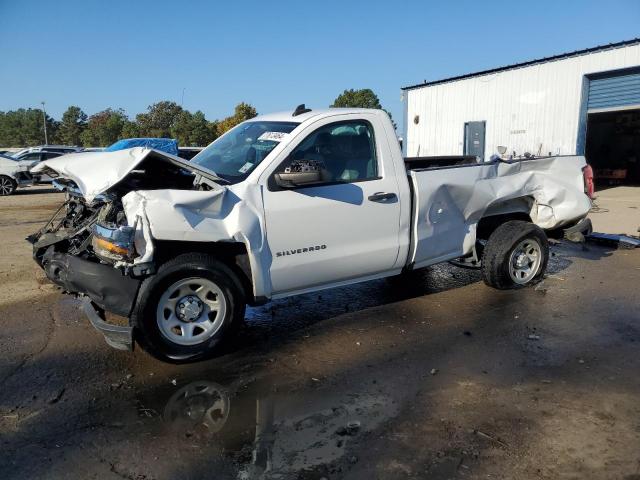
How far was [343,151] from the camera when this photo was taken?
477 centimetres

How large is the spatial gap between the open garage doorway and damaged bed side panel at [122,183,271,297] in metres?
24.9

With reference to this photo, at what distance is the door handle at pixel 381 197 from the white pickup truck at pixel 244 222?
0.02m

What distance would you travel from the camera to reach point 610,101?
15.9 m

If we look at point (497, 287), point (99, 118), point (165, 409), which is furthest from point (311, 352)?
point (99, 118)

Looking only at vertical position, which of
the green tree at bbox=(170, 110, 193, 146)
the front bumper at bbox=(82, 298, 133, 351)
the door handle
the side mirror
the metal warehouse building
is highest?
the green tree at bbox=(170, 110, 193, 146)

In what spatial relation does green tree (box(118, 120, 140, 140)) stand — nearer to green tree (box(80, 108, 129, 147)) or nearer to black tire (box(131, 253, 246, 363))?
green tree (box(80, 108, 129, 147))

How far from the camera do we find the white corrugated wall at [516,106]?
16.6 meters

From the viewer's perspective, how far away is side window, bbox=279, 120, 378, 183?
4.58m

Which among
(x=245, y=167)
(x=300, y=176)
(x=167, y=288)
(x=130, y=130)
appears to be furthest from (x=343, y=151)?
(x=130, y=130)

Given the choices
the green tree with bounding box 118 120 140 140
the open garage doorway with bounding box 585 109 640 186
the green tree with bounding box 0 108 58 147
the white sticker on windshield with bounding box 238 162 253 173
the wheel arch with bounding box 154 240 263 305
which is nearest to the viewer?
the wheel arch with bounding box 154 240 263 305

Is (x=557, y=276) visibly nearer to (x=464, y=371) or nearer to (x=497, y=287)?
(x=497, y=287)

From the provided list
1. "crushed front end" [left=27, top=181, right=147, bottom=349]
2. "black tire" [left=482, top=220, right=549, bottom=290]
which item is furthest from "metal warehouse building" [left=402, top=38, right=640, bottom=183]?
"crushed front end" [left=27, top=181, right=147, bottom=349]

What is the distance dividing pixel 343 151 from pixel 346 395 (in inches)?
86.7

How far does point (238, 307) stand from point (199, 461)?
1484 millimetres
